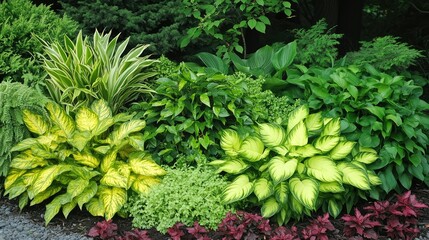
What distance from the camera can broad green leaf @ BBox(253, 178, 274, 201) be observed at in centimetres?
405

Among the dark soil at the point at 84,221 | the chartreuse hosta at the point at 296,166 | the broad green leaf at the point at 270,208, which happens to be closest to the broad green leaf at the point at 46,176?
the dark soil at the point at 84,221

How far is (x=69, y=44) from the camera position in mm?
5082

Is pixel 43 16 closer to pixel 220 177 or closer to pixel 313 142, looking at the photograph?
pixel 220 177

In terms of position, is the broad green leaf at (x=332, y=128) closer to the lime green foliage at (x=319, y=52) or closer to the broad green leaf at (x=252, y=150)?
the broad green leaf at (x=252, y=150)

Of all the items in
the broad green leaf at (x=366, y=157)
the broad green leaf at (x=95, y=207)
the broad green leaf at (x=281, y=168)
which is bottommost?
the broad green leaf at (x=95, y=207)

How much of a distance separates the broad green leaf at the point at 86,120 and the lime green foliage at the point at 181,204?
69cm

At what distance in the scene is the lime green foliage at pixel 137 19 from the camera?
5.77m

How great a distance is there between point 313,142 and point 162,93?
4.50ft

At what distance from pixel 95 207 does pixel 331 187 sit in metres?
1.82

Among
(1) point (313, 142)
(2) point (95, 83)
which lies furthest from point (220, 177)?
(2) point (95, 83)

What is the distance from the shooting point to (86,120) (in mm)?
4508

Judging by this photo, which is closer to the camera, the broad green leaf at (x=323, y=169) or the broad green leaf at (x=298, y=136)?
the broad green leaf at (x=323, y=169)

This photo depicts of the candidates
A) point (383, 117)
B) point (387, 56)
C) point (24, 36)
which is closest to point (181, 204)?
point (383, 117)

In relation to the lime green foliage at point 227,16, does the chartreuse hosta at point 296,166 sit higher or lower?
lower
